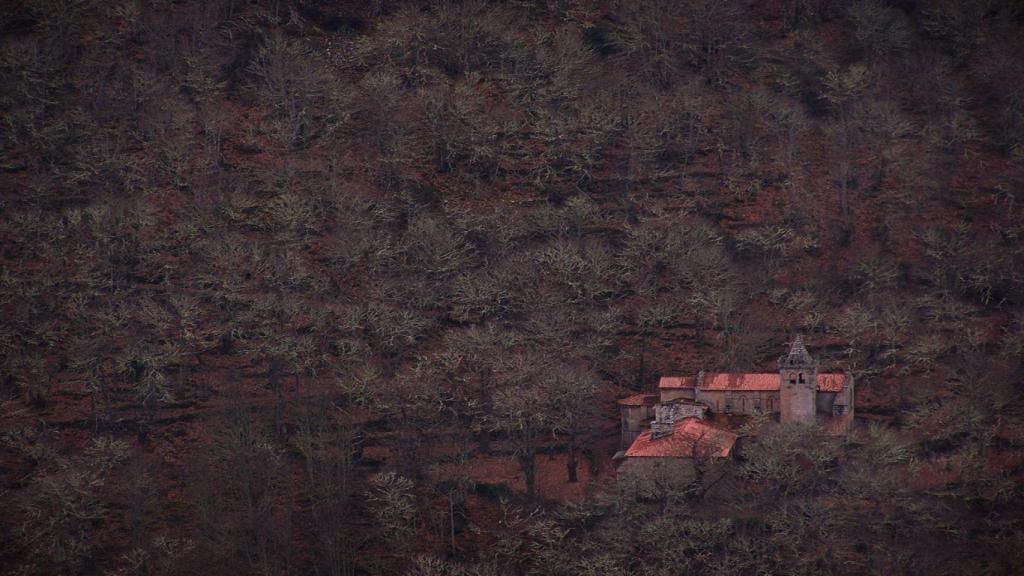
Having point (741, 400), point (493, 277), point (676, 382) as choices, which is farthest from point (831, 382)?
point (493, 277)

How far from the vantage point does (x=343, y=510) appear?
373 ft

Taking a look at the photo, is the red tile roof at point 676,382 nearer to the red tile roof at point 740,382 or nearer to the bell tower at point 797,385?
the red tile roof at point 740,382

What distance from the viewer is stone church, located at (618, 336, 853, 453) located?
11450 centimetres

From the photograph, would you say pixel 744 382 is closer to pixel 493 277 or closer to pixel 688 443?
pixel 688 443

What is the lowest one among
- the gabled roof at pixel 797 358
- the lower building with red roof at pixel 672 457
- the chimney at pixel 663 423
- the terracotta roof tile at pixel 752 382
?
the lower building with red roof at pixel 672 457

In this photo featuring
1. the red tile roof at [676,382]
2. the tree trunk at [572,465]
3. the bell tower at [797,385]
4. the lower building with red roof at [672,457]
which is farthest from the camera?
the red tile roof at [676,382]

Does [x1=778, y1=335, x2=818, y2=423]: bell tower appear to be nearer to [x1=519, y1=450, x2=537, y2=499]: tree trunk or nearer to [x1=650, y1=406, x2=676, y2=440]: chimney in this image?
[x1=650, y1=406, x2=676, y2=440]: chimney

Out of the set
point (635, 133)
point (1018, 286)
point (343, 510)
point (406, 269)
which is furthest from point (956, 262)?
point (343, 510)

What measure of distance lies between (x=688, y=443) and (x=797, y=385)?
328 inches

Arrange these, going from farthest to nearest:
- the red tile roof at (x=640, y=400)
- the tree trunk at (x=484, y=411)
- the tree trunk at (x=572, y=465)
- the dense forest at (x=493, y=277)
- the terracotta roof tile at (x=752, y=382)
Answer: the tree trunk at (x=484, y=411)
the red tile roof at (x=640, y=400)
the tree trunk at (x=572, y=465)
the terracotta roof tile at (x=752, y=382)
the dense forest at (x=493, y=277)

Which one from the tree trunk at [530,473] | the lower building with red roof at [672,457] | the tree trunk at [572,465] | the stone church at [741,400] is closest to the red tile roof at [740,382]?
the stone church at [741,400]

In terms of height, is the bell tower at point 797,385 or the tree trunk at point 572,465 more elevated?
the bell tower at point 797,385

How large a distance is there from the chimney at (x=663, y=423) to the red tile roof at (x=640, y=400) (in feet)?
6.01

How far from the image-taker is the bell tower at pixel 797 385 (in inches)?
4505
